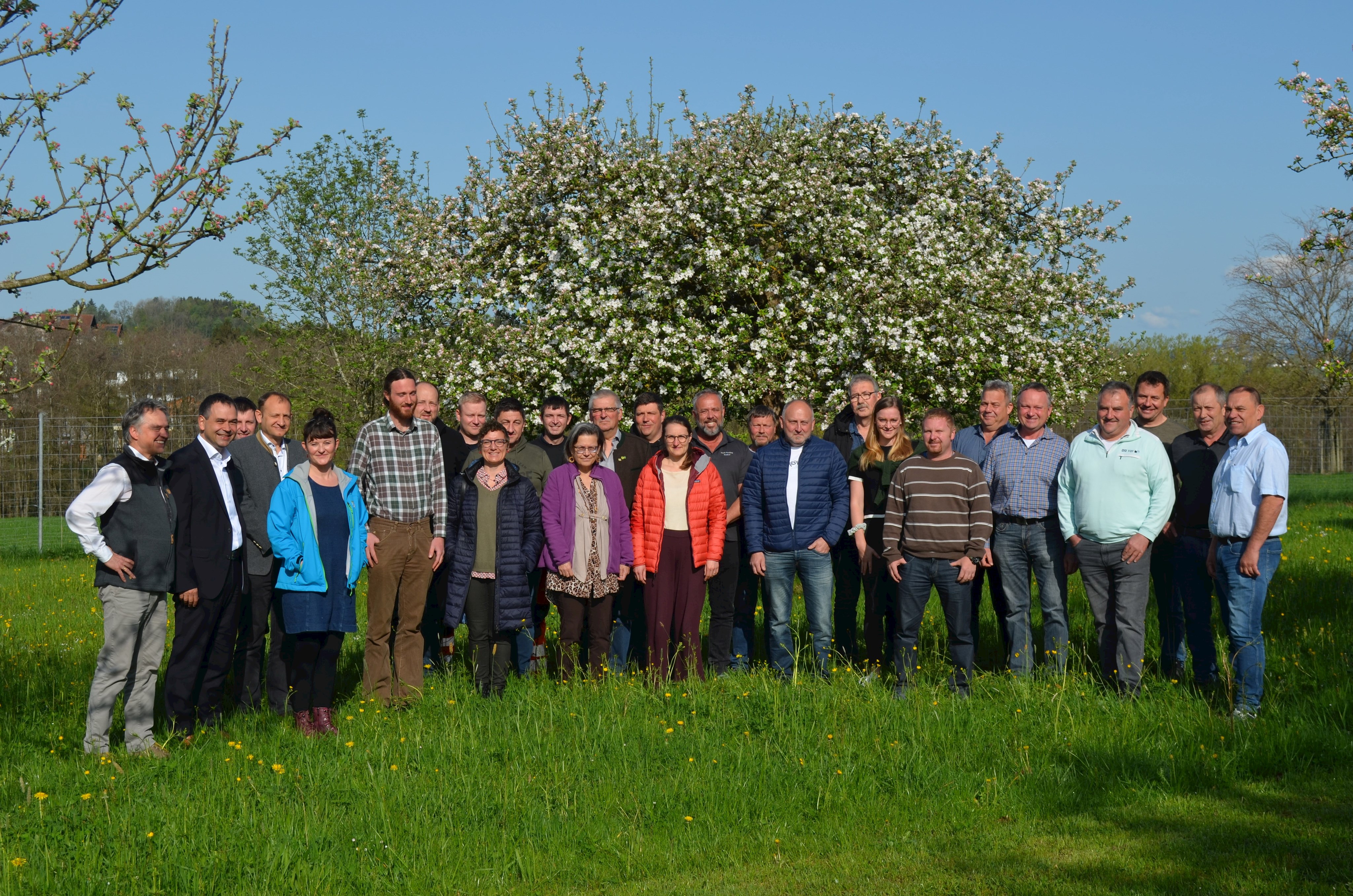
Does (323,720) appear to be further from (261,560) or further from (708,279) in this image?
(708,279)

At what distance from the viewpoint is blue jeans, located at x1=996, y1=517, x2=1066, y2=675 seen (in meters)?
7.48

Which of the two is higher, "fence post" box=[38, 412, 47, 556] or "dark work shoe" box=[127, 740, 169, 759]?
"fence post" box=[38, 412, 47, 556]

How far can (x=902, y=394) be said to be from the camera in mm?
14516

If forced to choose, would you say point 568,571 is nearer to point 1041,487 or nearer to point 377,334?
point 1041,487

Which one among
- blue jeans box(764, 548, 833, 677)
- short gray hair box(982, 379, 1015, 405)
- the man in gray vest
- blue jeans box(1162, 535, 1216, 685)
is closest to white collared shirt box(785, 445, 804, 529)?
blue jeans box(764, 548, 833, 677)

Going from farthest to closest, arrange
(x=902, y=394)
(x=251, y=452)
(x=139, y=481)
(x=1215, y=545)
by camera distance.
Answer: (x=902, y=394) → (x=251, y=452) → (x=1215, y=545) → (x=139, y=481)

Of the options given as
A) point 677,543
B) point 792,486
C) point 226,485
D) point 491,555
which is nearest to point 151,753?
point 226,485

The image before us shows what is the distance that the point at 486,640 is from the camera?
764cm

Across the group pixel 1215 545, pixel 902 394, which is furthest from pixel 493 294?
pixel 1215 545

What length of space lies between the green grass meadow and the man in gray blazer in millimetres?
379

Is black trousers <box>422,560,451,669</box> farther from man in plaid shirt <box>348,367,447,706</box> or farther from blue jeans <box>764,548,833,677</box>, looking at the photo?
blue jeans <box>764,548,833,677</box>

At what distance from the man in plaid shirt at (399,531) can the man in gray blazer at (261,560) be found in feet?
1.90

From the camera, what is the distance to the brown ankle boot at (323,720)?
6797 millimetres

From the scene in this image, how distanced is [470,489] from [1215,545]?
520 cm
